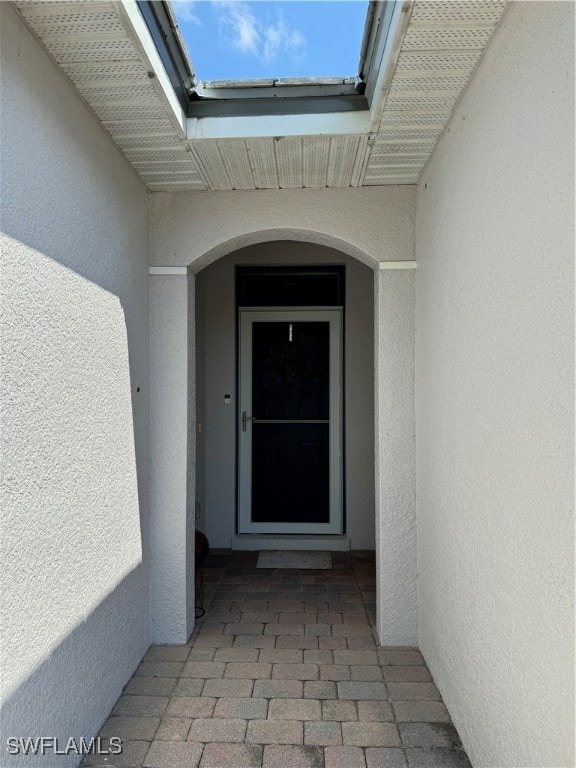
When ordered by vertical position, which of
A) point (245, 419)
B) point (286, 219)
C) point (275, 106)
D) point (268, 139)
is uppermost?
point (275, 106)

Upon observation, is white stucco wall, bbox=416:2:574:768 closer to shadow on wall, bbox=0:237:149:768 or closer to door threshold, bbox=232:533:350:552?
shadow on wall, bbox=0:237:149:768

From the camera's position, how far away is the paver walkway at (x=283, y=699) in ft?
7.06

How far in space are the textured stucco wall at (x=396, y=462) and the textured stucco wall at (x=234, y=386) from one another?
1.72 m

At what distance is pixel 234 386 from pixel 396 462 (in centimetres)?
223

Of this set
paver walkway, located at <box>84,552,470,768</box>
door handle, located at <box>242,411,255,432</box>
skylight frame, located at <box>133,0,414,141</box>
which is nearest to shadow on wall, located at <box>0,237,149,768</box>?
paver walkway, located at <box>84,552,470,768</box>

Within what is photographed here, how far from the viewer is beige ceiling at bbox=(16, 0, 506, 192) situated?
1.72m

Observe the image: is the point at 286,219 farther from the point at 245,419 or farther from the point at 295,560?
the point at 295,560

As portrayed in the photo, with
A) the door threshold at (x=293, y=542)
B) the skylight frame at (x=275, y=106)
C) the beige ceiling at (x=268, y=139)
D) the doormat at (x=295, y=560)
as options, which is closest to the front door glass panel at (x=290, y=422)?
the door threshold at (x=293, y=542)

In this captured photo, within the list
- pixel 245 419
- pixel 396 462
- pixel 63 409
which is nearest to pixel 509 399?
pixel 396 462

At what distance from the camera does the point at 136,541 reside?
2.79m

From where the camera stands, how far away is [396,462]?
3080 mm

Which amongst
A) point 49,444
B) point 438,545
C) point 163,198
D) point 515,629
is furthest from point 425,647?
point 163,198

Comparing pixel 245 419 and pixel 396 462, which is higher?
pixel 245 419

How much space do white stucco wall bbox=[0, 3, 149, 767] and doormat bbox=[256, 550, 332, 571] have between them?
179 centimetres
